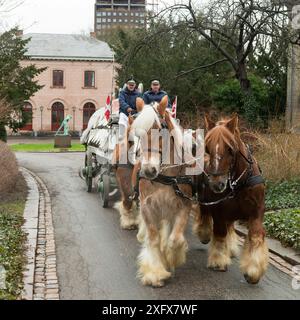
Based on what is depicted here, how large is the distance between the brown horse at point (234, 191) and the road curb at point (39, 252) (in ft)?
7.43

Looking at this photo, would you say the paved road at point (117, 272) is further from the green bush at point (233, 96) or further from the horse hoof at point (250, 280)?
the green bush at point (233, 96)

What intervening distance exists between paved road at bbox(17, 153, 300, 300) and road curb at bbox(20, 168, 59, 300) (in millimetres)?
134

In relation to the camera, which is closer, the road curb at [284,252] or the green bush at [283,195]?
the road curb at [284,252]

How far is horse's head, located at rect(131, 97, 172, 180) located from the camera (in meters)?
6.18

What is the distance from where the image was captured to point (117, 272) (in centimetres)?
729

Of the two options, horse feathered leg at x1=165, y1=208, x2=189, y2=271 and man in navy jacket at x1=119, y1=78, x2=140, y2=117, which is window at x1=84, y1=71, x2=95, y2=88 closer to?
man in navy jacket at x1=119, y1=78, x2=140, y2=117

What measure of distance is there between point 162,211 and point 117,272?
1217 mm

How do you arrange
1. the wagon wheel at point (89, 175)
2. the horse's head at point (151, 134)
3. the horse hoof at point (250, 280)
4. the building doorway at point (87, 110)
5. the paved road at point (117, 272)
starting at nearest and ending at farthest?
1. the horse's head at point (151, 134)
2. the paved road at point (117, 272)
3. the horse hoof at point (250, 280)
4. the wagon wheel at point (89, 175)
5. the building doorway at point (87, 110)

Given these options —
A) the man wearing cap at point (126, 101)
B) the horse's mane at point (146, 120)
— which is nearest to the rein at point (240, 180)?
the horse's mane at point (146, 120)

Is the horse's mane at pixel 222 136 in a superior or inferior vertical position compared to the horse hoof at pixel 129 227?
superior

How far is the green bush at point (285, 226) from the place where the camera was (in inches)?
332

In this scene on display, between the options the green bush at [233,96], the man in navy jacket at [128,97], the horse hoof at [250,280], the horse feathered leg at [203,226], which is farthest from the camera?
the green bush at [233,96]

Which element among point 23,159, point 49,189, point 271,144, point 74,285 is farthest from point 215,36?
point 74,285
